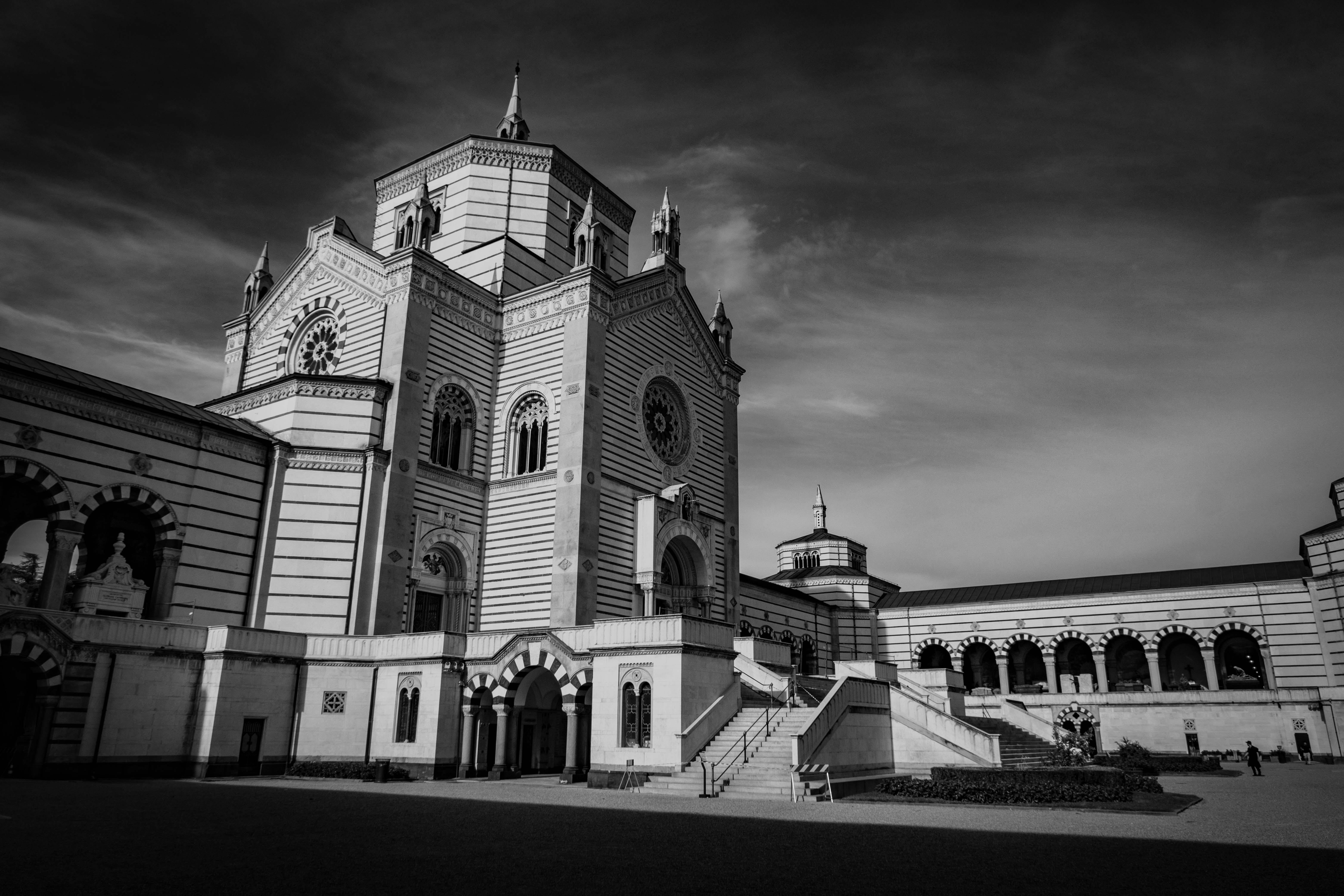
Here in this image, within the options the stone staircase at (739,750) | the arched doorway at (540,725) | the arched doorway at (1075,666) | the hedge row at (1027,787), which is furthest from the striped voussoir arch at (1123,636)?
the arched doorway at (540,725)

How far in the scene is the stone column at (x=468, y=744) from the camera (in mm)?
27406

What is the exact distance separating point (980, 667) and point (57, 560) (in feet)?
173

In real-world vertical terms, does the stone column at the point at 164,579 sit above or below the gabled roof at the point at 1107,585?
below

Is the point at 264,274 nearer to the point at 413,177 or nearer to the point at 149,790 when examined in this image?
the point at 413,177

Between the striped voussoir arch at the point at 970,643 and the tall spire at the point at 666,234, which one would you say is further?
the striped voussoir arch at the point at 970,643

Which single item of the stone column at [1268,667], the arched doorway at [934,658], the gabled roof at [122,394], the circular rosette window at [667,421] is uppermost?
the circular rosette window at [667,421]

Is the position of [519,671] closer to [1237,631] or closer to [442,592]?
[442,592]

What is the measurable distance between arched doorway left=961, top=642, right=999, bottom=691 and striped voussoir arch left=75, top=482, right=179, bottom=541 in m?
47.7

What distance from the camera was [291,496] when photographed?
31000 mm

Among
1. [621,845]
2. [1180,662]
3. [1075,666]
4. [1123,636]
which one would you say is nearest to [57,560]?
[621,845]

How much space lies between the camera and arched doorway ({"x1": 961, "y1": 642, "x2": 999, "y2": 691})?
61.3 m

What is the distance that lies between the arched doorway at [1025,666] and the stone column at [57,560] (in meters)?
47.5

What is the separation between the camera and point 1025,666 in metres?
61.9

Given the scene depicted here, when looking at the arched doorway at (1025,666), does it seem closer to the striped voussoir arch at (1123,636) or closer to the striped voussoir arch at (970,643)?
the striped voussoir arch at (970,643)
